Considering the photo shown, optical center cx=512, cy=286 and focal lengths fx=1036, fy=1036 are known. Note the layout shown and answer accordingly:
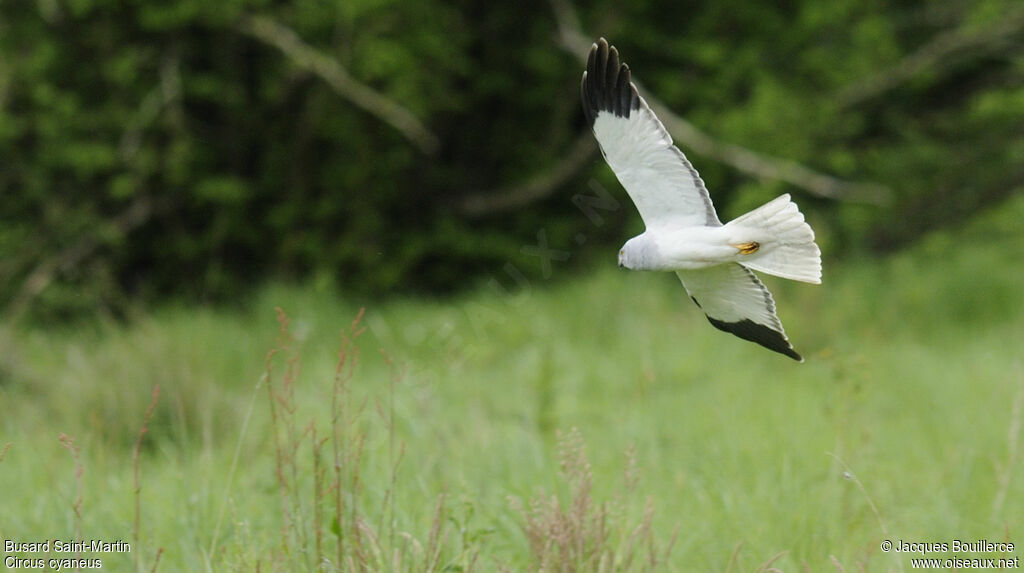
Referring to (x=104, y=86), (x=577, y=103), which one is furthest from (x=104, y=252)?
(x=577, y=103)

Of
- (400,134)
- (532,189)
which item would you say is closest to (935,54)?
(532,189)

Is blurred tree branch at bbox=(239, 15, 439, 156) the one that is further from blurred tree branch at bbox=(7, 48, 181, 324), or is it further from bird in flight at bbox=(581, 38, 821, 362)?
bird in flight at bbox=(581, 38, 821, 362)

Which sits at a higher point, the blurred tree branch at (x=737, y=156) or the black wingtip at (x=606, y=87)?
the blurred tree branch at (x=737, y=156)

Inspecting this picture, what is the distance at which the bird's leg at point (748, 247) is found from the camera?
204 cm

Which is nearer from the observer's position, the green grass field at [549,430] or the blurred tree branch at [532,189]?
the green grass field at [549,430]

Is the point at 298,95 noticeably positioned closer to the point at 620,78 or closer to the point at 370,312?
the point at 370,312

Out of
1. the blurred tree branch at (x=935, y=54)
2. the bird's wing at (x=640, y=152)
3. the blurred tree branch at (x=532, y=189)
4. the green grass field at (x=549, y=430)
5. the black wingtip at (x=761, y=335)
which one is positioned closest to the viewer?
the bird's wing at (x=640, y=152)

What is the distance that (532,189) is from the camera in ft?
26.4

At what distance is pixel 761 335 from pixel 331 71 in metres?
5.10

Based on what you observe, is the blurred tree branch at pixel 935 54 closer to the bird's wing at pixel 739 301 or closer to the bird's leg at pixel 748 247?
the bird's wing at pixel 739 301

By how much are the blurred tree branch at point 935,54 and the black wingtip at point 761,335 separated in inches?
225

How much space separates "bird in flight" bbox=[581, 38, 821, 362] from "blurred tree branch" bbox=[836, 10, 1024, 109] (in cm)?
572

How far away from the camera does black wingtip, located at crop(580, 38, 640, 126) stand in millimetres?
2234

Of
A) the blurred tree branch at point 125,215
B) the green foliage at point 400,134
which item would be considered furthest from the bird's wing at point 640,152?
the blurred tree branch at point 125,215
